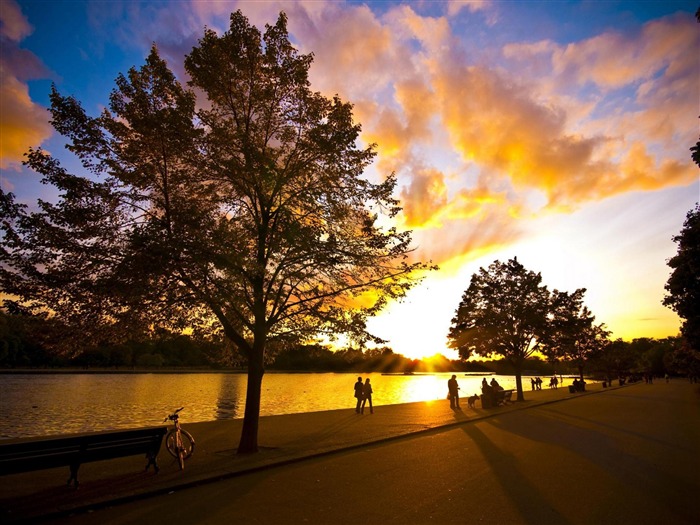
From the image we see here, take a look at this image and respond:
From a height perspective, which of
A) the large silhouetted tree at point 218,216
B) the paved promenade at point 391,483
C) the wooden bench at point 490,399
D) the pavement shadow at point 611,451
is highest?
the large silhouetted tree at point 218,216

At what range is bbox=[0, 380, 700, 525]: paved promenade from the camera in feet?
21.6

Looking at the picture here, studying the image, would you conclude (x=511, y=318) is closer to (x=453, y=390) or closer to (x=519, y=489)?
(x=453, y=390)

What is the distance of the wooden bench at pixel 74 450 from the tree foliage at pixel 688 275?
2524cm

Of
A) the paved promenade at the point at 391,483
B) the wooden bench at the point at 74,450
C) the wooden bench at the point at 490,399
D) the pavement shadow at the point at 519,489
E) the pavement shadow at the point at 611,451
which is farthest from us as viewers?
the wooden bench at the point at 490,399

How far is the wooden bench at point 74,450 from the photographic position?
703cm

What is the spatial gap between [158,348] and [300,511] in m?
159

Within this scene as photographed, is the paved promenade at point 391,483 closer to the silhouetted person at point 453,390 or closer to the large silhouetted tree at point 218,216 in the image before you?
the large silhouetted tree at point 218,216

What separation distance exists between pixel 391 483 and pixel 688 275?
2254 cm

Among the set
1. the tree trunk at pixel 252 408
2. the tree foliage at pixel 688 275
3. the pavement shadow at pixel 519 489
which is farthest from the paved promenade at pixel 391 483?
the tree foliage at pixel 688 275

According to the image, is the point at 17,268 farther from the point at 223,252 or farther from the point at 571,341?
the point at 571,341

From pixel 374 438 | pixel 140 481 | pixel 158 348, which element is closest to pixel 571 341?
pixel 374 438

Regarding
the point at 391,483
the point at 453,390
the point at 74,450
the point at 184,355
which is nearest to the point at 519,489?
the point at 391,483

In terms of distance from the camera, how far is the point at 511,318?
31578 millimetres

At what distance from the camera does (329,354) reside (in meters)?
14.1
